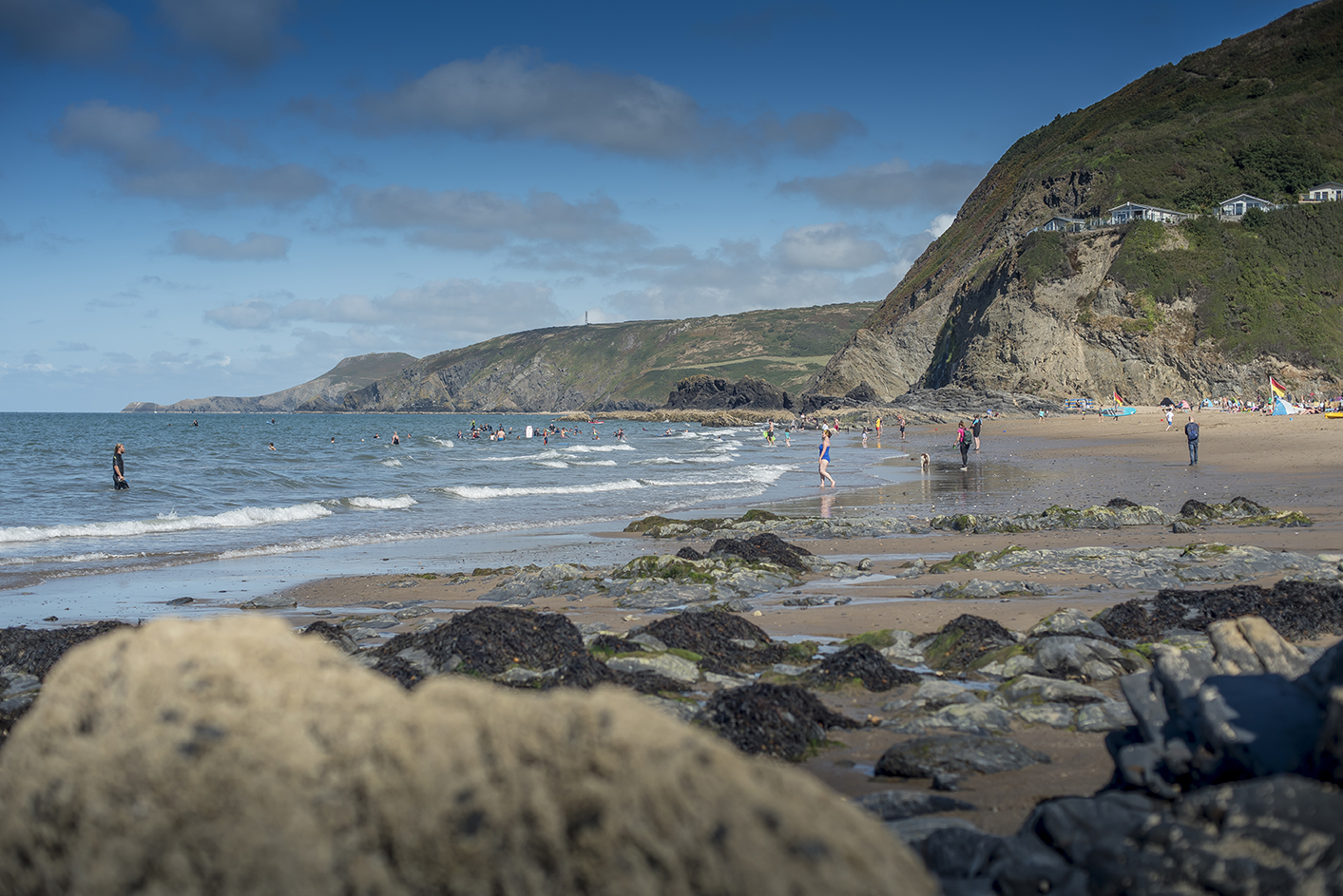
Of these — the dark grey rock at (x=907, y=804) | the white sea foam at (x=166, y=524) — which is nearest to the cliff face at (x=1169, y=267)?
the white sea foam at (x=166, y=524)

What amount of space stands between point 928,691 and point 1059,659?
1.25m

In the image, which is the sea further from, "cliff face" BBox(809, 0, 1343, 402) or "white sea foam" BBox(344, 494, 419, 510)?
"cliff face" BBox(809, 0, 1343, 402)

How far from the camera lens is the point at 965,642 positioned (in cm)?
783

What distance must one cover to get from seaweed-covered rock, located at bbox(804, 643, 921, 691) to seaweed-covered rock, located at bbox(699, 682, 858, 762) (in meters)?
0.98

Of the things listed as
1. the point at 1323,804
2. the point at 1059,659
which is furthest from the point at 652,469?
the point at 1323,804

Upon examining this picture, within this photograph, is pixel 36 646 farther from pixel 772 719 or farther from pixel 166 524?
pixel 166 524

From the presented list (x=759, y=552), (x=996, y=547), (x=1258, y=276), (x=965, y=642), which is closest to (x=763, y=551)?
(x=759, y=552)

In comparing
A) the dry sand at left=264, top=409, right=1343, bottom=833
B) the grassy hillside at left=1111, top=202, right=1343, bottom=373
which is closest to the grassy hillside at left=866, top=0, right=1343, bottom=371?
the grassy hillside at left=1111, top=202, right=1343, bottom=373

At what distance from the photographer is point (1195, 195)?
267ft

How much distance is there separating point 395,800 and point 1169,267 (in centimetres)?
8482

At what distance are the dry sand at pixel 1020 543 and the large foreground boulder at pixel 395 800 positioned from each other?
2.53m

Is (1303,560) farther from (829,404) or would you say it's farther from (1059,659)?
(829,404)

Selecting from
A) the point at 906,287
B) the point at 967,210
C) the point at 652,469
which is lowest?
the point at 652,469

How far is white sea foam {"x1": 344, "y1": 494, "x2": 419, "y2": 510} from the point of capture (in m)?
25.8
